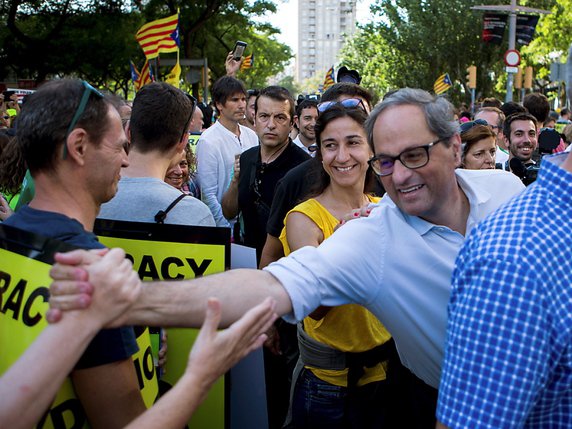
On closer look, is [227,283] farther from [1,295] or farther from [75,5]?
[75,5]

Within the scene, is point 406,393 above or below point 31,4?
below

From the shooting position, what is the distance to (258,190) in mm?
5070

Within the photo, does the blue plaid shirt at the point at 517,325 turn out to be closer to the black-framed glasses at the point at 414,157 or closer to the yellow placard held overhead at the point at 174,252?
the black-framed glasses at the point at 414,157

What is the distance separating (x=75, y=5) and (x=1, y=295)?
97.6ft

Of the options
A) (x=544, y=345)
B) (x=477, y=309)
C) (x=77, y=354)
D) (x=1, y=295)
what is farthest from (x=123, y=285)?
(x=544, y=345)

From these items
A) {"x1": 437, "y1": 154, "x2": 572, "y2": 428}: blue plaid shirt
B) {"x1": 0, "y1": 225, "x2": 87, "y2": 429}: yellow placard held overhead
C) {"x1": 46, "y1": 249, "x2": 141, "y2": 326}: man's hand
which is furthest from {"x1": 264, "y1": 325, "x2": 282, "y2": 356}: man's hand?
{"x1": 437, "y1": 154, "x2": 572, "y2": 428}: blue plaid shirt

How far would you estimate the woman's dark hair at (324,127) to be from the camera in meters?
3.50

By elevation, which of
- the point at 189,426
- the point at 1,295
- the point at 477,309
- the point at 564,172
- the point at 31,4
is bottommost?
the point at 189,426

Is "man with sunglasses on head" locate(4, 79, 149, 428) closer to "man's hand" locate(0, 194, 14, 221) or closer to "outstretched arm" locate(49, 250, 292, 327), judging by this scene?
"outstretched arm" locate(49, 250, 292, 327)

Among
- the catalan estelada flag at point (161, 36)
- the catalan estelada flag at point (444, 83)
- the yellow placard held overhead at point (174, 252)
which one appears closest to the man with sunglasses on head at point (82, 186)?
the yellow placard held overhead at point (174, 252)

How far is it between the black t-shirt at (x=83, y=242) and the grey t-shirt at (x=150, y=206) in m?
0.88

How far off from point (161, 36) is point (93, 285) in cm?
1240

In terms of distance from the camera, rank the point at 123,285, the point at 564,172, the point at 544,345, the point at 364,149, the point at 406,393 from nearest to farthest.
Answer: the point at 544,345 → the point at 564,172 → the point at 123,285 → the point at 406,393 → the point at 364,149

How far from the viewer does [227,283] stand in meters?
1.89
